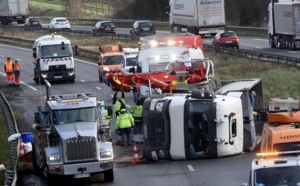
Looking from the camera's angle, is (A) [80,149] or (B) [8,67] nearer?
(A) [80,149]

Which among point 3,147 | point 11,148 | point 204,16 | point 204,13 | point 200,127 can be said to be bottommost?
point 3,147

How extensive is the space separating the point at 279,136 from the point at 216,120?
636cm

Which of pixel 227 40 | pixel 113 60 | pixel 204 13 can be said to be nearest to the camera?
pixel 113 60

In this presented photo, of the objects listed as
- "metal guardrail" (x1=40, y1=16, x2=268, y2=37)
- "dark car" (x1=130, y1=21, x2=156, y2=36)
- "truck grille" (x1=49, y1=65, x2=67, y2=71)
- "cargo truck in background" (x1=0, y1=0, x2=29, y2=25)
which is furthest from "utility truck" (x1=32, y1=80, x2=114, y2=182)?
"cargo truck in background" (x1=0, y1=0, x2=29, y2=25)

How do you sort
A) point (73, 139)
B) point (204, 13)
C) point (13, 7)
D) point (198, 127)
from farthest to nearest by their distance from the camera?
point (13, 7) → point (204, 13) → point (198, 127) → point (73, 139)

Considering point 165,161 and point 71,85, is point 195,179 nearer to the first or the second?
point 165,161

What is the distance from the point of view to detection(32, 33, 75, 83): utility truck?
1945 inches

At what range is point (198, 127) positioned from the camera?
85.1ft

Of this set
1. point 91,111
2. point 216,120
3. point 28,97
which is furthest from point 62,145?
point 28,97

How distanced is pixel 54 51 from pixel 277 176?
34621mm

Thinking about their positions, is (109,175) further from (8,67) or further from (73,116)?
(8,67)

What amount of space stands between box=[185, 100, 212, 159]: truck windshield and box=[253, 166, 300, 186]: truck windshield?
9626 millimetres

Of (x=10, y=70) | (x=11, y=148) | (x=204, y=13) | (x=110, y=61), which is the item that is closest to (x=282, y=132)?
(x=11, y=148)

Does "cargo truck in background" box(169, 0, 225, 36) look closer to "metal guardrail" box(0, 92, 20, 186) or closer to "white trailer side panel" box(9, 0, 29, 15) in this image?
"white trailer side panel" box(9, 0, 29, 15)
